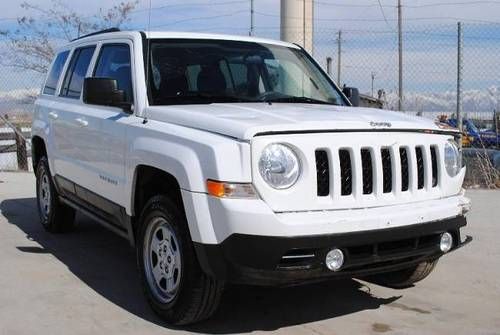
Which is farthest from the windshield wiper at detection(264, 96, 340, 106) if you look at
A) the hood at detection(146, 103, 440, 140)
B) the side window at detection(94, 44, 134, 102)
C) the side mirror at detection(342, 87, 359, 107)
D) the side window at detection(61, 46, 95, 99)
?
the side window at detection(61, 46, 95, 99)

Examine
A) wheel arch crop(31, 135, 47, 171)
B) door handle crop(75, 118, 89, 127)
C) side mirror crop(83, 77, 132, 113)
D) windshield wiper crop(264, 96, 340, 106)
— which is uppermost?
side mirror crop(83, 77, 132, 113)

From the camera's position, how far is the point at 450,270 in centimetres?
582

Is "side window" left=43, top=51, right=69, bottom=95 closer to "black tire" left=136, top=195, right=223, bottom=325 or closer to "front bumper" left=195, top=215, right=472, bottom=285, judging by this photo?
"black tire" left=136, top=195, right=223, bottom=325

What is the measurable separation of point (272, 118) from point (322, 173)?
1.54ft

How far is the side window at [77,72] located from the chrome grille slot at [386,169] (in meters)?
3.27

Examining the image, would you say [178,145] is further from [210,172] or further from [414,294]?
[414,294]

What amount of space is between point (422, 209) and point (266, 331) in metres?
1.27

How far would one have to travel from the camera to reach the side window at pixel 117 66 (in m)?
5.17

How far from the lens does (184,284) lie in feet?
13.4

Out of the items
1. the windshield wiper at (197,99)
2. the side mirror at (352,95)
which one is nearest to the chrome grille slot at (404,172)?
the windshield wiper at (197,99)

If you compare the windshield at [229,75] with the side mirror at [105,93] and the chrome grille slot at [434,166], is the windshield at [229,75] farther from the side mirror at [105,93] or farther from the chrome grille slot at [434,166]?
the chrome grille slot at [434,166]

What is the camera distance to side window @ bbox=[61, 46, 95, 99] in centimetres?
633

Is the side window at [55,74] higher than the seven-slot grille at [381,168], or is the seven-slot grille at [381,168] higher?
the side window at [55,74]

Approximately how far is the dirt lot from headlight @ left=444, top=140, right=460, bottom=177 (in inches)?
40.8
